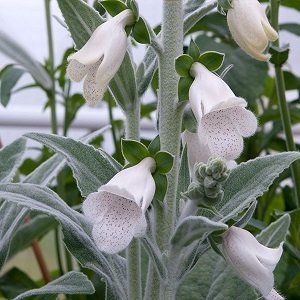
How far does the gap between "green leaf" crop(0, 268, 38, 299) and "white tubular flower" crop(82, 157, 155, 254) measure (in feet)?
1.66

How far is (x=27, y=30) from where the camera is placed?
6.52 feet

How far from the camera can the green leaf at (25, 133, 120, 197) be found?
466mm

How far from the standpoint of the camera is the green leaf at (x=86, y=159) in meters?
0.47

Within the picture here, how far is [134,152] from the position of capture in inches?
17.2

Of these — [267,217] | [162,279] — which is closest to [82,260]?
[162,279]

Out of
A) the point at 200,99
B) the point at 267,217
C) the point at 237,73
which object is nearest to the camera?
the point at 200,99

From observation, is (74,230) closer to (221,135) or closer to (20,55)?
(221,135)

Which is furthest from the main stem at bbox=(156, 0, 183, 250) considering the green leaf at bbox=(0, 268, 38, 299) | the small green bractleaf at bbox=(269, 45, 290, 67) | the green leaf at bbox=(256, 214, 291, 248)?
the green leaf at bbox=(0, 268, 38, 299)

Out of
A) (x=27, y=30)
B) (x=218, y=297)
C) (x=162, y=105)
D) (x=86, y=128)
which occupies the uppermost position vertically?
(x=162, y=105)

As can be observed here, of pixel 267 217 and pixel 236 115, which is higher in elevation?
pixel 236 115

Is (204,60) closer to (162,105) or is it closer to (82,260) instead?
(162,105)

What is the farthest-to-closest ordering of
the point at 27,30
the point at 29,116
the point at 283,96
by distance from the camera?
the point at 29,116
the point at 27,30
the point at 283,96

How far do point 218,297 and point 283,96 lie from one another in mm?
269

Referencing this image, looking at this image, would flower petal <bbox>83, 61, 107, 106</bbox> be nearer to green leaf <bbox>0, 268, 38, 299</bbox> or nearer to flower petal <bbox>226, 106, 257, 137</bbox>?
flower petal <bbox>226, 106, 257, 137</bbox>
